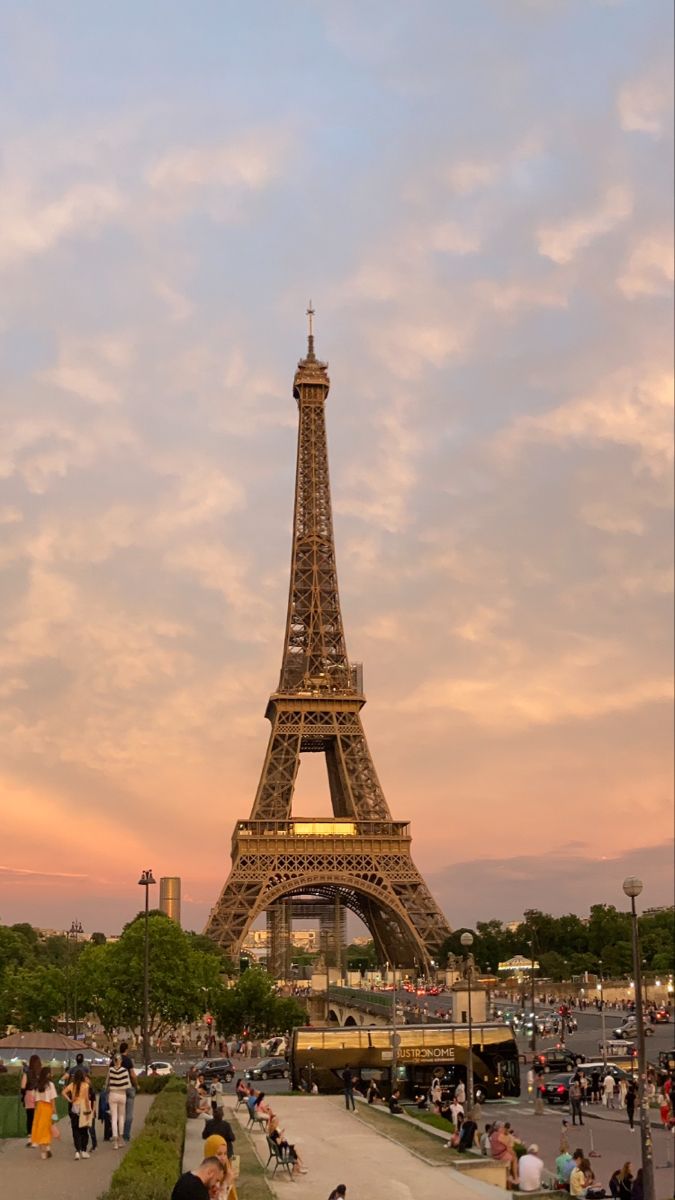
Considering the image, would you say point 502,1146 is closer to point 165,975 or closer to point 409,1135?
point 409,1135

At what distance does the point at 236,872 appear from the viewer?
96125mm

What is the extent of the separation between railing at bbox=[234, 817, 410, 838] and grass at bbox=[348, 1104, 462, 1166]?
61.0 meters

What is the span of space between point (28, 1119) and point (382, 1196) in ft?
30.9

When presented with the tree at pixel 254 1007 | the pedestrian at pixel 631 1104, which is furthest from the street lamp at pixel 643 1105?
the tree at pixel 254 1007

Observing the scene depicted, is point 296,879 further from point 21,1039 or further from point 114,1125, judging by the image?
point 114,1125

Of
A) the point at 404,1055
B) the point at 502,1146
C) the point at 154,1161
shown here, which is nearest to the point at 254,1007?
the point at 404,1055

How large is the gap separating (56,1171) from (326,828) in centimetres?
8046

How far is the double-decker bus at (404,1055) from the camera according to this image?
1849 inches

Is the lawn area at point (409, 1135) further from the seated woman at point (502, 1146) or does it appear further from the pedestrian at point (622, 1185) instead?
the pedestrian at point (622, 1185)

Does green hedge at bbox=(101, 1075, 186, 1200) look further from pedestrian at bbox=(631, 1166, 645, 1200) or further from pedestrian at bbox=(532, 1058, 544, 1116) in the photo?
pedestrian at bbox=(532, 1058, 544, 1116)

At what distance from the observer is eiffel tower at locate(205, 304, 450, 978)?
315 ft

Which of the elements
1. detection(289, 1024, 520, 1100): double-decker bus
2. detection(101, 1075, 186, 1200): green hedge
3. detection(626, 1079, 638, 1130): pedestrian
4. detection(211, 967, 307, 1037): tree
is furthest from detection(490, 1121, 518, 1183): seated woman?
detection(211, 967, 307, 1037): tree

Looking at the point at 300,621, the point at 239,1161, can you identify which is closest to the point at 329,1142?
the point at 239,1161

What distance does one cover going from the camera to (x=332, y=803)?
115875 millimetres
